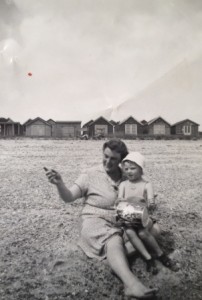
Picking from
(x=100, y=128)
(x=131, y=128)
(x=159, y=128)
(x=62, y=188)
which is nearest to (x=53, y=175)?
(x=62, y=188)

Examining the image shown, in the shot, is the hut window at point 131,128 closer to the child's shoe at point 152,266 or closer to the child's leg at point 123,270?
the child's shoe at point 152,266

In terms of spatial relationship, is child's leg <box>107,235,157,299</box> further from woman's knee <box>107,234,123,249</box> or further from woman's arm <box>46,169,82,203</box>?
woman's arm <box>46,169,82,203</box>

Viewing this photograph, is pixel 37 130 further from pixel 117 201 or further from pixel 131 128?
pixel 117 201

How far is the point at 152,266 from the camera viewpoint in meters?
2.50

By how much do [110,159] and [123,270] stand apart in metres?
1.00

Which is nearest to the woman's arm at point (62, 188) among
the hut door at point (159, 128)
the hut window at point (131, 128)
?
the hut window at point (131, 128)

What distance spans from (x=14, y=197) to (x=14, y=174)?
2076 mm

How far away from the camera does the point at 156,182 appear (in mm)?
6152

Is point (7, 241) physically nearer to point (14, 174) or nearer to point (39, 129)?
point (14, 174)

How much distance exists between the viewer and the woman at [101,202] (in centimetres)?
241

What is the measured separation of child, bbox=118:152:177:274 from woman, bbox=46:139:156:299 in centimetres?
10

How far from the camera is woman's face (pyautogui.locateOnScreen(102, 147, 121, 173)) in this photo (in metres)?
2.75

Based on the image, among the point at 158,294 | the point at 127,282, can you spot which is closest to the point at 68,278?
the point at 127,282

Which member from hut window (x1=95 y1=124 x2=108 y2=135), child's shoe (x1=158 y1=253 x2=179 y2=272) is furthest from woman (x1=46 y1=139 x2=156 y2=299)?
hut window (x1=95 y1=124 x2=108 y2=135)
